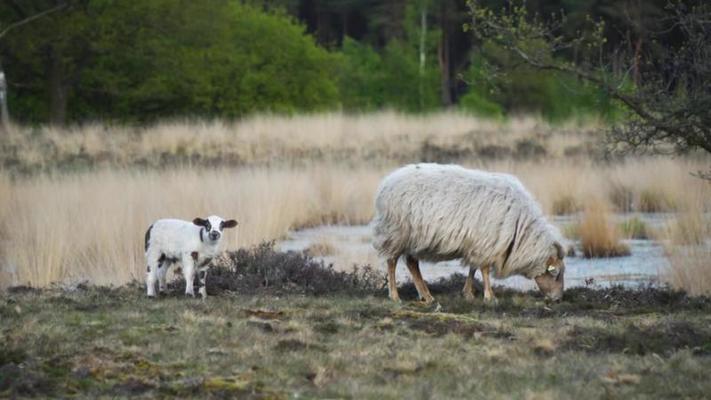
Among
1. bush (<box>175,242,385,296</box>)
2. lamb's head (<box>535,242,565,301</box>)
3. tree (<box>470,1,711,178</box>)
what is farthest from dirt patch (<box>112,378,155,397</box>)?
tree (<box>470,1,711,178</box>)

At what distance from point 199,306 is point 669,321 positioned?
12.0ft

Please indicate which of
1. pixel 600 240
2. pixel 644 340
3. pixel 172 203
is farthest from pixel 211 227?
pixel 600 240

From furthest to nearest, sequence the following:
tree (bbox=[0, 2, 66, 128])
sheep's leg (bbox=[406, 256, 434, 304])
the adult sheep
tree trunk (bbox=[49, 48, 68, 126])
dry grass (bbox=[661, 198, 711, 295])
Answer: tree trunk (bbox=[49, 48, 68, 126]), tree (bbox=[0, 2, 66, 128]), dry grass (bbox=[661, 198, 711, 295]), sheep's leg (bbox=[406, 256, 434, 304]), the adult sheep

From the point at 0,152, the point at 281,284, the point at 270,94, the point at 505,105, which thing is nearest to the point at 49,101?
the point at 270,94

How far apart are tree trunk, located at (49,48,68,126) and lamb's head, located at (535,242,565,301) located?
74.6 ft

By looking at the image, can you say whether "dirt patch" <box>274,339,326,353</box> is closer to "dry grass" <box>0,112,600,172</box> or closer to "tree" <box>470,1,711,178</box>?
"tree" <box>470,1,711,178</box>

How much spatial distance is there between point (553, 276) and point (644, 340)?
8.14 ft

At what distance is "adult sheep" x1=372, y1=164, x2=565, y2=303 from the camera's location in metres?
10.9

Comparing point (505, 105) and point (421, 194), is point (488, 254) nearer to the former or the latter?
point (421, 194)

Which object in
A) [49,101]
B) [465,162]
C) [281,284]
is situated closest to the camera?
[281,284]

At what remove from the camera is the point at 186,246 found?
10.5m

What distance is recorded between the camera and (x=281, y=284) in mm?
11516

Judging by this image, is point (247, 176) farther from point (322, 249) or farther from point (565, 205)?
point (565, 205)

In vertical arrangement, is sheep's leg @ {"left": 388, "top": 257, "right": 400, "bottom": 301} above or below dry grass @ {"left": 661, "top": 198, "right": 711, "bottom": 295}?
above
